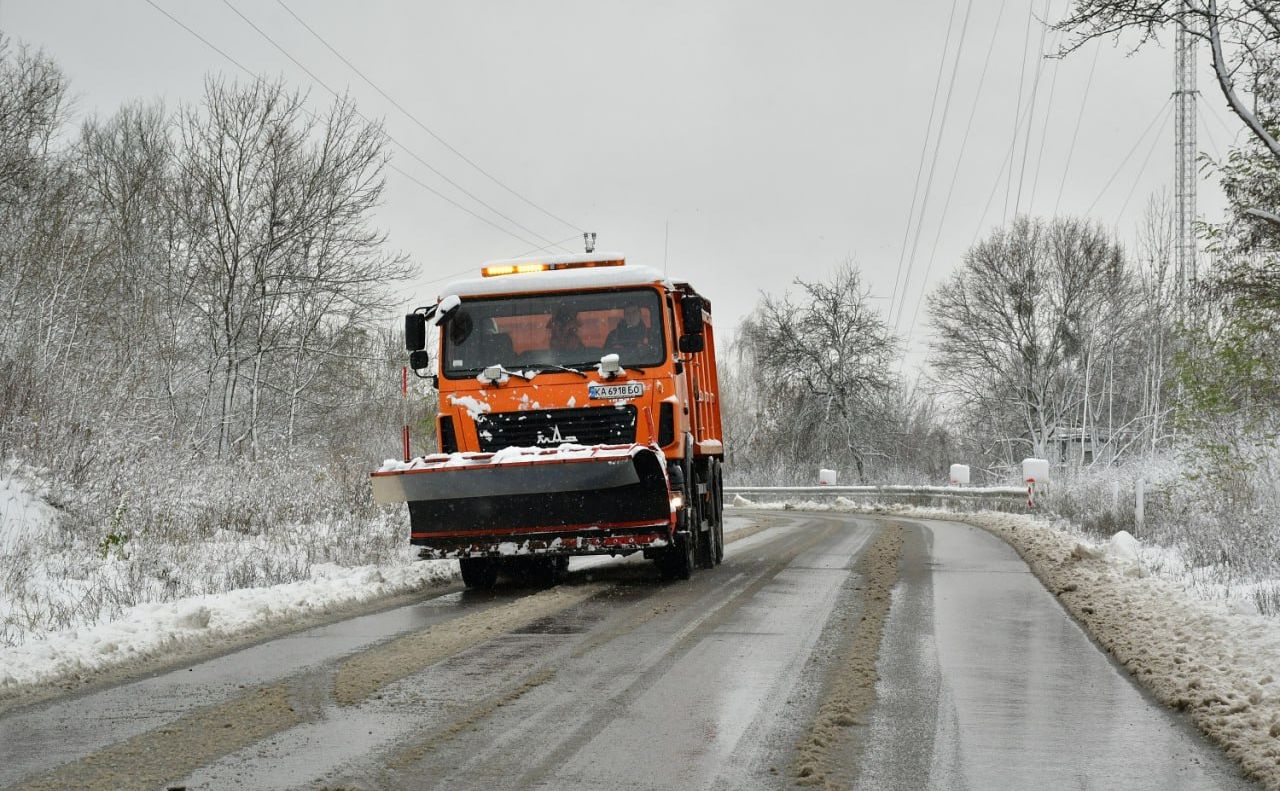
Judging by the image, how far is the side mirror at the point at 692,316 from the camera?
1174 centimetres

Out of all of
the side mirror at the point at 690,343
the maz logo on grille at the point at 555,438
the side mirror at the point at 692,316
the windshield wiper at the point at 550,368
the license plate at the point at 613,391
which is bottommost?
the maz logo on grille at the point at 555,438

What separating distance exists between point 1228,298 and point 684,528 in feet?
26.3

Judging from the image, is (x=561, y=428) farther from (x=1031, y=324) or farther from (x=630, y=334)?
(x=1031, y=324)

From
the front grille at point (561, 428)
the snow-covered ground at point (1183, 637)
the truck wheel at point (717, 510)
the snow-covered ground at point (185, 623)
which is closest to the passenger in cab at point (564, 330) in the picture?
the front grille at point (561, 428)

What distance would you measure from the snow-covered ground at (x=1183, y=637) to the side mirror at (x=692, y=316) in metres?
4.11

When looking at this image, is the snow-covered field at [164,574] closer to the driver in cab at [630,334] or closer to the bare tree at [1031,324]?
the driver in cab at [630,334]

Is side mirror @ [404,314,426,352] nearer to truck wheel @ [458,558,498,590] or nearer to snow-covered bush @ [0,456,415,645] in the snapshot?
truck wheel @ [458,558,498,590]

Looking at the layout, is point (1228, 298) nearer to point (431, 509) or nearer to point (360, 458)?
point (431, 509)

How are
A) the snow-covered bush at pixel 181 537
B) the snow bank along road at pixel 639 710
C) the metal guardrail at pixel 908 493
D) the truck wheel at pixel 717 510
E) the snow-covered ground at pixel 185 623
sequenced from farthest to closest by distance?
the metal guardrail at pixel 908 493 → the truck wheel at pixel 717 510 → the snow-covered bush at pixel 181 537 → the snow-covered ground at pixel 185 623 → the snow bank along road at pixel 639 710

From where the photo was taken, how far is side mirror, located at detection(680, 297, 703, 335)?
11.7 metres

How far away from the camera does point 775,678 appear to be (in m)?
6.45

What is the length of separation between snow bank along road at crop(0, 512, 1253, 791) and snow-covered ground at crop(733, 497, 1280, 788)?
0.55 ft

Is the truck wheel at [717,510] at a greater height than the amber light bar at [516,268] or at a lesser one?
lesser

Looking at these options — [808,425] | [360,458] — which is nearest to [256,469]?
[360,458]
